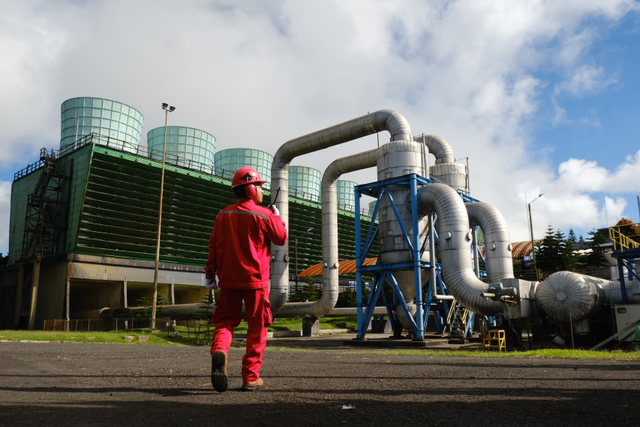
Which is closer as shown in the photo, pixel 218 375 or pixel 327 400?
pixel 327 400

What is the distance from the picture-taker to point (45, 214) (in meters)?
38.0

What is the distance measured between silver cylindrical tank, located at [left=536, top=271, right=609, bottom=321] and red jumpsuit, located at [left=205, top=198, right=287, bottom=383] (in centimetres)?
1439

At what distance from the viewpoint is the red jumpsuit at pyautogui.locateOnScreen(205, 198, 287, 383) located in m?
4.85

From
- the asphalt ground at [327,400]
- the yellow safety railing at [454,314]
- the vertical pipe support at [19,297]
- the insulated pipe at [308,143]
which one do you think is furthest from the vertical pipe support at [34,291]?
the asphalt ground at [327,400]

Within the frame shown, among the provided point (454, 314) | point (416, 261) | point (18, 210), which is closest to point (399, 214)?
point (416, 261)

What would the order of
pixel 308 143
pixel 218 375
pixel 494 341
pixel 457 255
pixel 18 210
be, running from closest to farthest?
pixel 218 375
pixel 494 341
pixel 457 255
pixel 308 143
pixel 18 210

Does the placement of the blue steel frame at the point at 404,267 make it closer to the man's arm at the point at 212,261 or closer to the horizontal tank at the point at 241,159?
the man's arm at the point at 212,261

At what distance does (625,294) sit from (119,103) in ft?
144

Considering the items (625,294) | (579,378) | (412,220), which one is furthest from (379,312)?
(579,378)

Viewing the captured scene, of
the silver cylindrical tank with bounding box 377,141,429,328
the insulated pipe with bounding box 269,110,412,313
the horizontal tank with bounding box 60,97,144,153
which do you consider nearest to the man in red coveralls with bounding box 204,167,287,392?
the silver cylindrical tank with bounding box 377,141,429,328

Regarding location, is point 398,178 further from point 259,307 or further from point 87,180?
point 87,180

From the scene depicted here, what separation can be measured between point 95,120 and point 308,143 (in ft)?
88.1

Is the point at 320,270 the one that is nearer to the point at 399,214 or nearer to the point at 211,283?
the point at 399,214

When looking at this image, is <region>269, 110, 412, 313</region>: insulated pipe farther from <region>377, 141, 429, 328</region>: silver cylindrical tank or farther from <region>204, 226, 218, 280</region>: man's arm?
<region>204, 226, 218, 280</region>: man's arm
